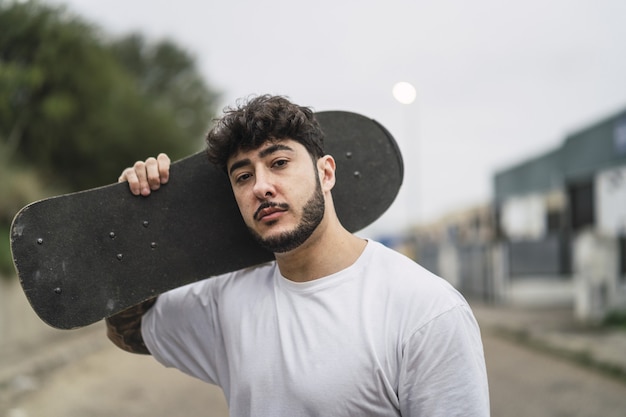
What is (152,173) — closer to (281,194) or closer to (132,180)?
(132,180)

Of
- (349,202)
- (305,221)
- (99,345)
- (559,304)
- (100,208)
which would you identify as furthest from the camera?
(559,304)

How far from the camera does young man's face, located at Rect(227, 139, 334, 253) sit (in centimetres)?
198

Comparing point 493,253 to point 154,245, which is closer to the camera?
point 154,245

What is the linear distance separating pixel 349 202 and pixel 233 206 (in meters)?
0.44

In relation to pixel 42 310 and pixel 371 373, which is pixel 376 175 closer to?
pixel 371 373

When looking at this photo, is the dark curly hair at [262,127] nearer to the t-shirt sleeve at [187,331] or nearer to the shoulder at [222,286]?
the shoulder at [222,286]

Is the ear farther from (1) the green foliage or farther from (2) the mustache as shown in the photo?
(1) the green foliage

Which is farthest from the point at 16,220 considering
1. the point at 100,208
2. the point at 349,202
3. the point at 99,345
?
the point at 99,345

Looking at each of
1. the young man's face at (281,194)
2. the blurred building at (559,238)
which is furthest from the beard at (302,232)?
the blurred building at (559,238)

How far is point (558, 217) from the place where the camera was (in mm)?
20719

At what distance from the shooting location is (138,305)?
7.73 ft

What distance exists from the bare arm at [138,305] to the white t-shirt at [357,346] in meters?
0.39

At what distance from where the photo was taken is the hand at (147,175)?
2301mm

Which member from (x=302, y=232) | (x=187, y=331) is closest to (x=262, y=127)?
(x=302, y=232)
